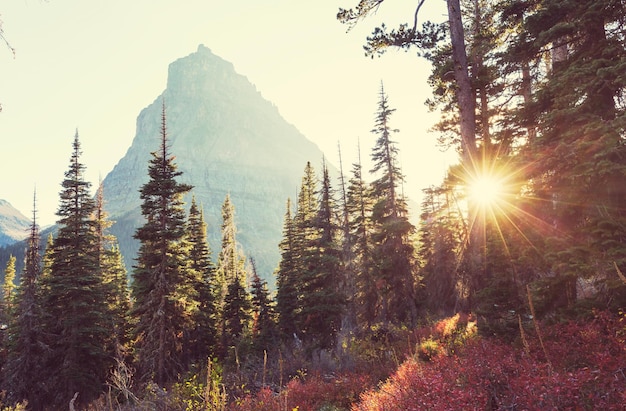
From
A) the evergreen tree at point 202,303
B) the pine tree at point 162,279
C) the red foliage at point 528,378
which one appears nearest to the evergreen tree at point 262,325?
the evergreen tree at point 202,303

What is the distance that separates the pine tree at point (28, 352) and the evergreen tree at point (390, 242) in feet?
74.3

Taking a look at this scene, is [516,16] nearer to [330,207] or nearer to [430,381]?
[430,381]

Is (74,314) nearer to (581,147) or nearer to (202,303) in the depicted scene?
(202,303)

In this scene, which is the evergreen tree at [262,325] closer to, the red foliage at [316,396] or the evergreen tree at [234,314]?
the evergreen tree at [234,314]

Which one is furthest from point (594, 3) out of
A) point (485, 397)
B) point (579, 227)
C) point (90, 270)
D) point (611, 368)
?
point (90, 270)

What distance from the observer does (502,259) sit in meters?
9.11

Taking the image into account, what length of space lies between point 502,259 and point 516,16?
7330 millimetres

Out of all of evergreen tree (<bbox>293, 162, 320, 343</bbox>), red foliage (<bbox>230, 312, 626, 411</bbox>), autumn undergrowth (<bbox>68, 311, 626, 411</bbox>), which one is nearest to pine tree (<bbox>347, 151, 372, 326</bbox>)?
evergreen tree (<bbox>293, 162, 320, 343</bbox>)

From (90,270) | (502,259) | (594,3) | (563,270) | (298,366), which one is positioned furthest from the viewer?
(90,270)

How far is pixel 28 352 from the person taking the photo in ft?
71.9

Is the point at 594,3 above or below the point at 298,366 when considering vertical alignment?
above

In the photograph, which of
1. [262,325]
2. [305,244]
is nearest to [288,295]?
[262,325]

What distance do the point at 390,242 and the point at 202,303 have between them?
16.8 metres

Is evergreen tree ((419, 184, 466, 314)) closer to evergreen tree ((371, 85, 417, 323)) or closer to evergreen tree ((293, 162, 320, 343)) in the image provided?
evergreen tree ((371, 85, 417, 323))
